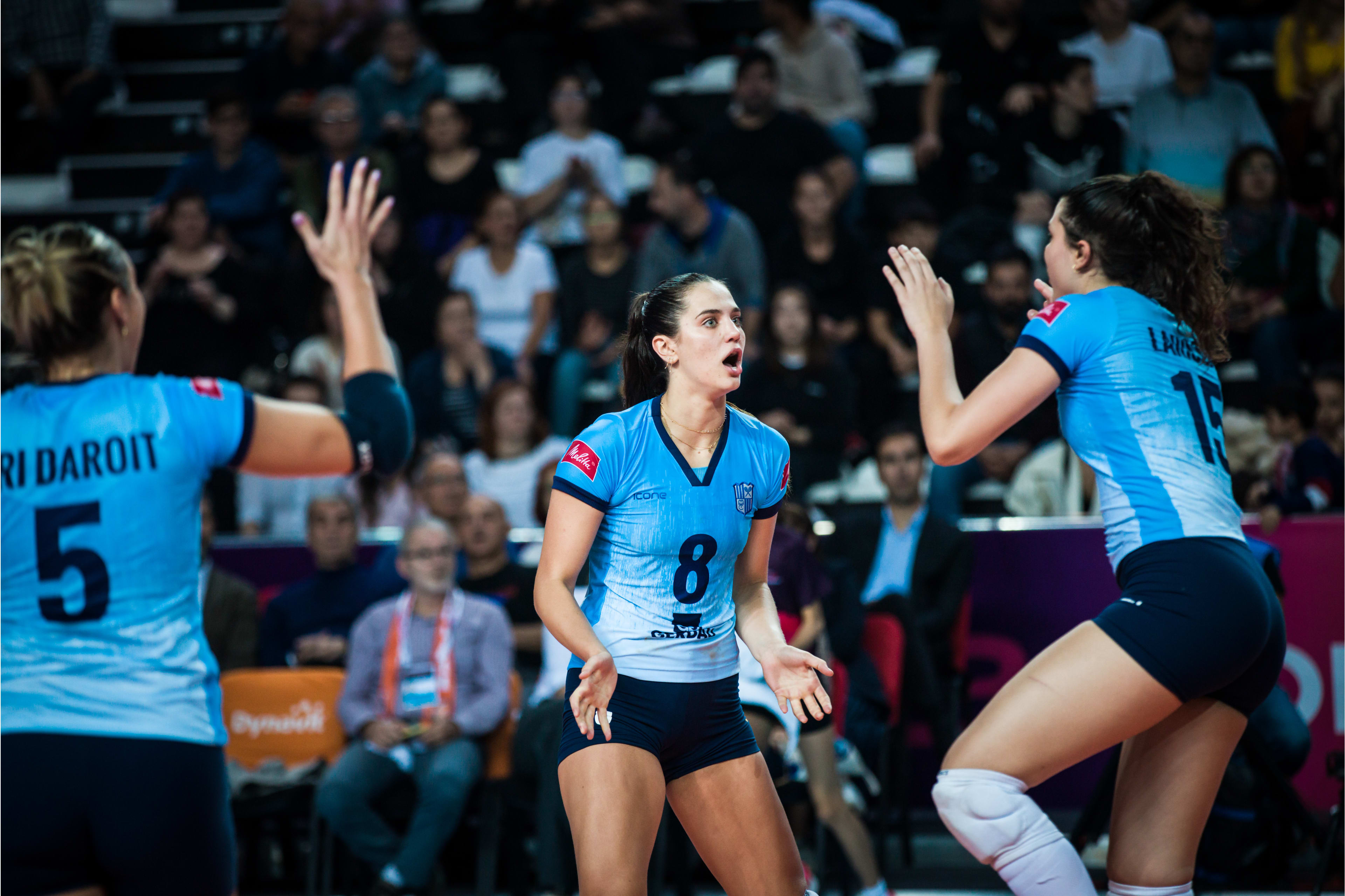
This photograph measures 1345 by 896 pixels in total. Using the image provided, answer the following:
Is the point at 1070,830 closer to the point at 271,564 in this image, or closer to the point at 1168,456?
the point at 1168,456

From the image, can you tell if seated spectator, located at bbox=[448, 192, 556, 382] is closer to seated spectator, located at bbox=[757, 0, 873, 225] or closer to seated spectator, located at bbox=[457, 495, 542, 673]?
seated spectator, located at bbox=[757, 0, 873, 225]

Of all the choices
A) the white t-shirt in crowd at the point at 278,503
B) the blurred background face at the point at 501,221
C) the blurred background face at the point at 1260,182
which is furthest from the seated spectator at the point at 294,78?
the blurred background face at the point at 1260,182

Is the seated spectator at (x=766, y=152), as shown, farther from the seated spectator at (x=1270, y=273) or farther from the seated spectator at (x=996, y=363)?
the seated spectator at (x=1270, y=273)

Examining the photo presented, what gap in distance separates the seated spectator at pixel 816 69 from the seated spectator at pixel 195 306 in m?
4.29

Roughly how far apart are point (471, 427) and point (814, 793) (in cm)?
394

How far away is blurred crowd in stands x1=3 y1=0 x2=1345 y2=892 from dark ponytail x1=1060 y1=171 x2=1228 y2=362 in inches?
110

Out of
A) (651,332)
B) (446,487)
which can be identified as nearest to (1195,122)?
(446,487)

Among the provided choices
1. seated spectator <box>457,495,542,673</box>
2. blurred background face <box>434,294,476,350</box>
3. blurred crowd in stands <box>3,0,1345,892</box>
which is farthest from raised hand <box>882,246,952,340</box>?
blurred background face <box>434,294,476,350</box>

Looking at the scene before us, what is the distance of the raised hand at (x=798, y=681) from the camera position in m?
3.02

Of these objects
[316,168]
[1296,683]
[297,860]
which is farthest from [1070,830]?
[316,168]

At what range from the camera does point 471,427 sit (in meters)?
8.67

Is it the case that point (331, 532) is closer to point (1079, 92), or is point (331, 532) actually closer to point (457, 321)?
point (457, 321)

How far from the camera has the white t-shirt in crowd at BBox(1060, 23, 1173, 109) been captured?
955 cm

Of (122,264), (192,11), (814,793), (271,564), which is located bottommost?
(814,793)
